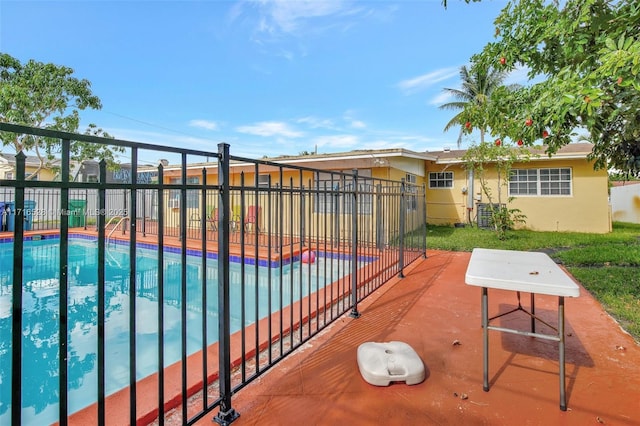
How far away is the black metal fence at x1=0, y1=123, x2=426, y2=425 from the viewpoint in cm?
134

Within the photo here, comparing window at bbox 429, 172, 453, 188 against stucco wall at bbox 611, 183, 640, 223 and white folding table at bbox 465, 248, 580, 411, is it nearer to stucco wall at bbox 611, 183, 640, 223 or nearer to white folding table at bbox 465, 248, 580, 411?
stucco wall at bbox 611, 183, 640, 223

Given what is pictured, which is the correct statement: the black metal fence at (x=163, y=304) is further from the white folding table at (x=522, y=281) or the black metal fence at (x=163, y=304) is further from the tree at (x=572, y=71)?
the tree at (x=572, y=71)

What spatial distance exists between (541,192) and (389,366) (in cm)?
1273

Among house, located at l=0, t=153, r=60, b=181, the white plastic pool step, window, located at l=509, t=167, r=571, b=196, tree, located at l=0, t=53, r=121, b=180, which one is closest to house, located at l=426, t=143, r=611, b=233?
window, located at l=509, t=167, r=571, b=196

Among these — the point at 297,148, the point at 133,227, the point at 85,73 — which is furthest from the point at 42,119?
the point at 297,148

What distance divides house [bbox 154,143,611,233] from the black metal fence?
3.39 m

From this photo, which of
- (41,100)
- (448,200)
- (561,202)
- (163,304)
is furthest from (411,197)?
(41,100)

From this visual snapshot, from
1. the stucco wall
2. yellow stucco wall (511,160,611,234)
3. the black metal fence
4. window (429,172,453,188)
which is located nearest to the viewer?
the black metal fence

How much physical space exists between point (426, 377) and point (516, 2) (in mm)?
5290

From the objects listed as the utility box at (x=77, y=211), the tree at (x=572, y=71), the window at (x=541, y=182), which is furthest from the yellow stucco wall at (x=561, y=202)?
the utility box at (x=77, y=211)

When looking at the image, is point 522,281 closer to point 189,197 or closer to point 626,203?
point 189,197

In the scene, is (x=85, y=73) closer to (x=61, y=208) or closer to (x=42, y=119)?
(x=42, y=119)

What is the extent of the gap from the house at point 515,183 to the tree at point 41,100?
3.71 metres

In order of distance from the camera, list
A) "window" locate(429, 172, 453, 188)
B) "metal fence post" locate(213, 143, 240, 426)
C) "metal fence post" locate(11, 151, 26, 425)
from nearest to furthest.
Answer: "metal fence post" locate(11, 151, 26, 425) < "metal fence post" locate(213, 143, 240, 426) < "window" locate(429, 172, 453, 188)
